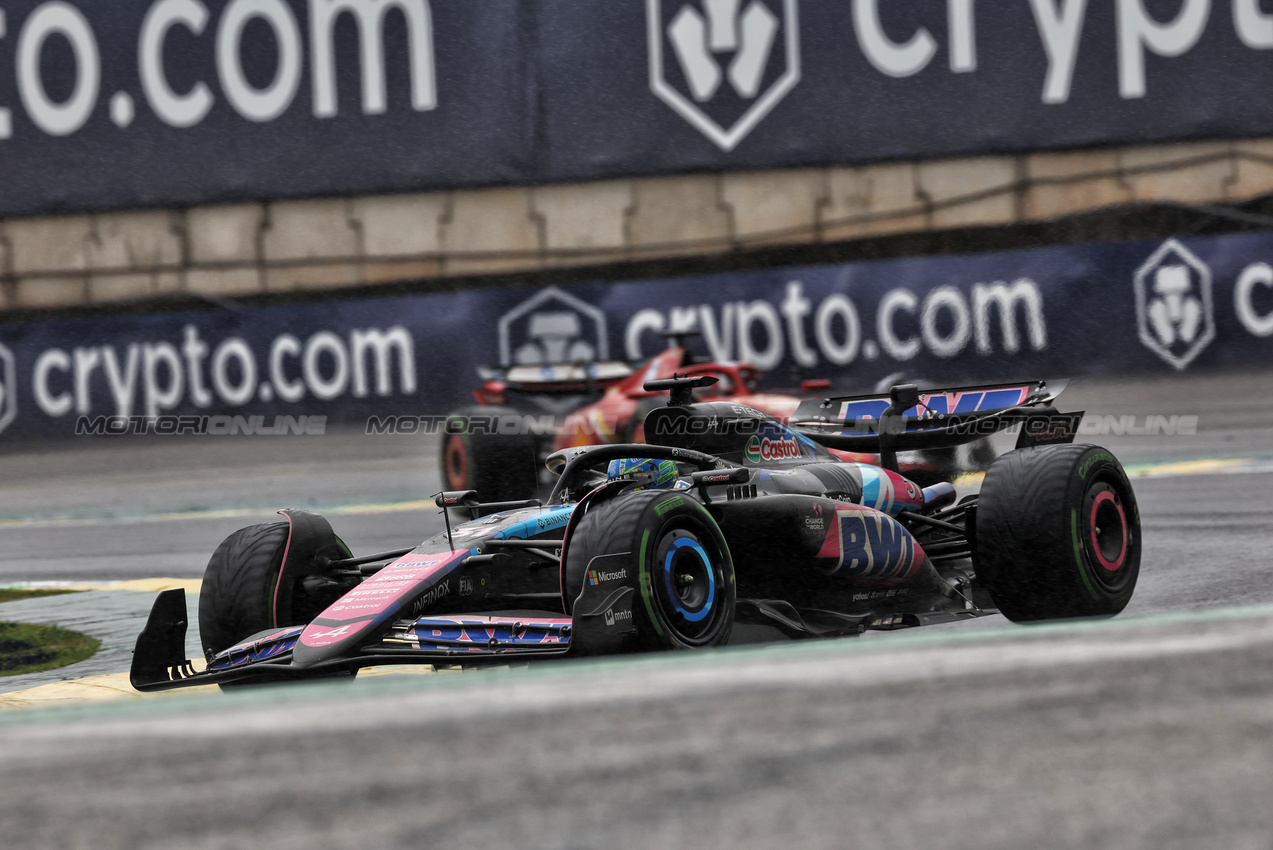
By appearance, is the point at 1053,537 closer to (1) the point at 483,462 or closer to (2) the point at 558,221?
(1) the point at 483,462

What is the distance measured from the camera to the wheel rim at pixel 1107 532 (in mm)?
5375

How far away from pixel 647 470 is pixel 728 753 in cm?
239

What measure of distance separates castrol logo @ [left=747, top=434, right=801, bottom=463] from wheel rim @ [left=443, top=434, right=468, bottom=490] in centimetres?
394

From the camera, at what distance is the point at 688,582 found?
4449 mm

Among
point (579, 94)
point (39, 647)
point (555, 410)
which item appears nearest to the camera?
point (39, 647)

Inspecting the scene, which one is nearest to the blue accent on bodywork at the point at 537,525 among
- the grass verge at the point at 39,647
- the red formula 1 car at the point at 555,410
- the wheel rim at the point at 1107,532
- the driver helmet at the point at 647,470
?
the driver helmet at the point at 647,470

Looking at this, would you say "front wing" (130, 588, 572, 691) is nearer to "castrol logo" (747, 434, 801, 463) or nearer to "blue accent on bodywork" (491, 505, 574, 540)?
"blue accent on bodywork" (491, 505, 574, 540)

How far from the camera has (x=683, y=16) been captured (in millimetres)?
11969

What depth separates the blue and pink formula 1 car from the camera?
431 centimetres

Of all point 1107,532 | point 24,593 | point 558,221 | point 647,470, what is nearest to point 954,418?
point 1107,532

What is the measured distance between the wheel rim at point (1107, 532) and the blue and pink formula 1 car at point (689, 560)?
0.01 m

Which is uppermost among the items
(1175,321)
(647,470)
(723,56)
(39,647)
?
(723,56)

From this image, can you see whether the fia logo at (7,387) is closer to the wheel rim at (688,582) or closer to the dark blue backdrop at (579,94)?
the dark blue backdrop at (579,94)

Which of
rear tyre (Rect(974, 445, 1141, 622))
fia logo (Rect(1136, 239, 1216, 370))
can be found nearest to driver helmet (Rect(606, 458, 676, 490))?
rear tyre (Rect(974, 445, 1141, 622))
